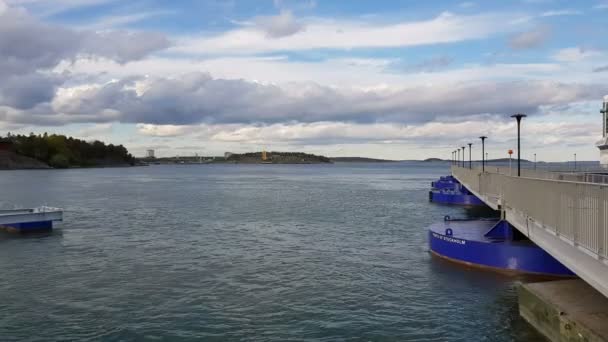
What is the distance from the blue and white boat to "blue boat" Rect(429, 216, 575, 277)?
29.2m

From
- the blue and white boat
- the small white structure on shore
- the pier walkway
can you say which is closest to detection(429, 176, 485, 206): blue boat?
the small white structure on shore

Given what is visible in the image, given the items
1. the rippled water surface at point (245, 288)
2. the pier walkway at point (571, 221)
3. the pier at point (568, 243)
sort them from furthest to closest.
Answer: the rippled water surface at point (245, 288), the pier at point (568, 243), the pier walkway at point (571, 221)

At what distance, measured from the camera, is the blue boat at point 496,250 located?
2362 centimetres

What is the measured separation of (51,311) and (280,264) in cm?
1173

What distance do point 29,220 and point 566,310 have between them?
Answer: 125 ft

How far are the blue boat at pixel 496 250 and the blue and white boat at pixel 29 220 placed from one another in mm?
29245

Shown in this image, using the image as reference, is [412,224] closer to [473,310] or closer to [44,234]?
[473,310]

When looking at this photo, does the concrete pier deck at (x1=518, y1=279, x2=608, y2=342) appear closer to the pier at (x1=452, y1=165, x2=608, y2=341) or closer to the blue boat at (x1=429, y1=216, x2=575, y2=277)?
the pier at (x1=452, y1=165, x2=608, y2=341)

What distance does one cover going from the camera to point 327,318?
736 inches

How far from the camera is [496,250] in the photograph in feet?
82.0

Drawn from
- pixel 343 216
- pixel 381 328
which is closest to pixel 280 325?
pixel 381 328

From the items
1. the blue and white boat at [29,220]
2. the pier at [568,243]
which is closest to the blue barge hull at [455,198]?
the pier at [568,243]

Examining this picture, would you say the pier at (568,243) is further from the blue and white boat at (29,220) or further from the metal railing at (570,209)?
the blue and white boat at (29,220)

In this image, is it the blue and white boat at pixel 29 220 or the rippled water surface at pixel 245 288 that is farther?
the blue and white boat at pixel 29 220
